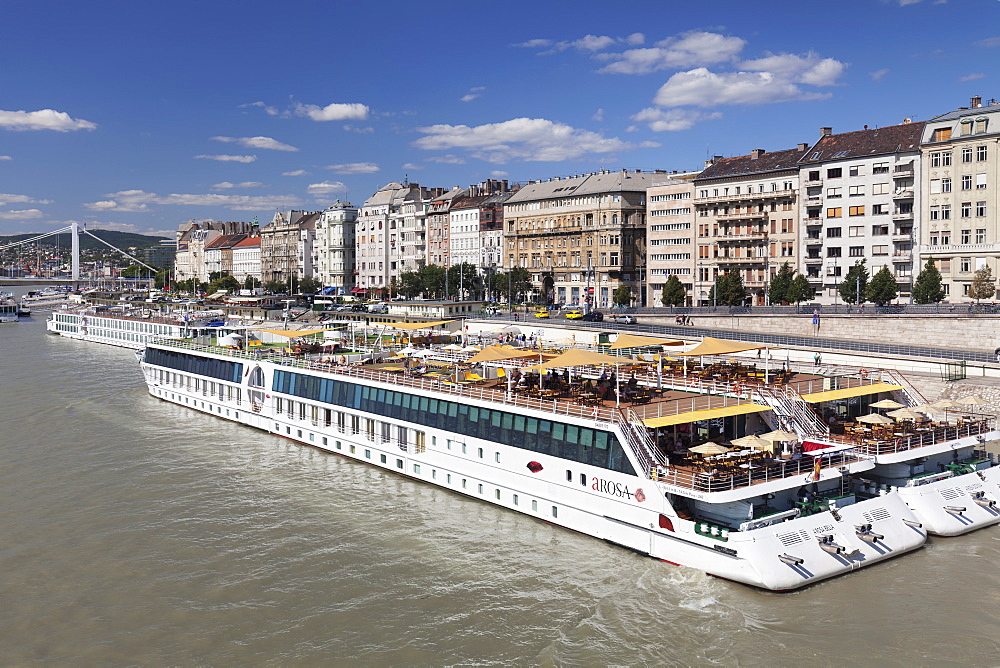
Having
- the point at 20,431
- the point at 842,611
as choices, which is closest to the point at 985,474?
the point at 842,611

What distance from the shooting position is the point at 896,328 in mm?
49031

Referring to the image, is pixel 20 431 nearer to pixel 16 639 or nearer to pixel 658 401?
pixel 16 639

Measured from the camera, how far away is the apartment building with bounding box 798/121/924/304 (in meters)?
61.8

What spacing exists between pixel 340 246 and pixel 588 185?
50.6 m

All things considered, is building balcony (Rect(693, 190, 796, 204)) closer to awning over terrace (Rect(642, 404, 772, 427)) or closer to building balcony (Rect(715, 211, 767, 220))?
building balcony (Rect(715, 211, 767, 220))

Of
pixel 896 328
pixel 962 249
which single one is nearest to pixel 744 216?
pixel 962 249

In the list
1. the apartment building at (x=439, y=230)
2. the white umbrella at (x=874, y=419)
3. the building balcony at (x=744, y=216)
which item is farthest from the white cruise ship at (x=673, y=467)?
the apartment building at (x=439, y=230)

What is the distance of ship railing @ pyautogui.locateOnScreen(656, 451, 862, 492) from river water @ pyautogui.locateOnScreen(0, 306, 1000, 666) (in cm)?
205

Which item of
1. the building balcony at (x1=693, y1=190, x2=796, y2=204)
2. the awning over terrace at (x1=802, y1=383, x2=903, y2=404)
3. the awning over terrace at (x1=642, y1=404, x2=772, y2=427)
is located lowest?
the awning over terrace at (x1=642, y1=404, x2=772, y2=427)

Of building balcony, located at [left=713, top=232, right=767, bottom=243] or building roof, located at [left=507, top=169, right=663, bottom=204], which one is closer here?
building balcony, located at [left=713, top=232, right=767, bottom=243]

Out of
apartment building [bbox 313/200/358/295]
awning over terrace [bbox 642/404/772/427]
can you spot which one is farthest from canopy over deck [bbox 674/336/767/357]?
apartment building [bbox 313/200/358/295]

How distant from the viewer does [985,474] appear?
23672 millimetres

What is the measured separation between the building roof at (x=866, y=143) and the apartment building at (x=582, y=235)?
863 inches

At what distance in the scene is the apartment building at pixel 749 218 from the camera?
232 feet
